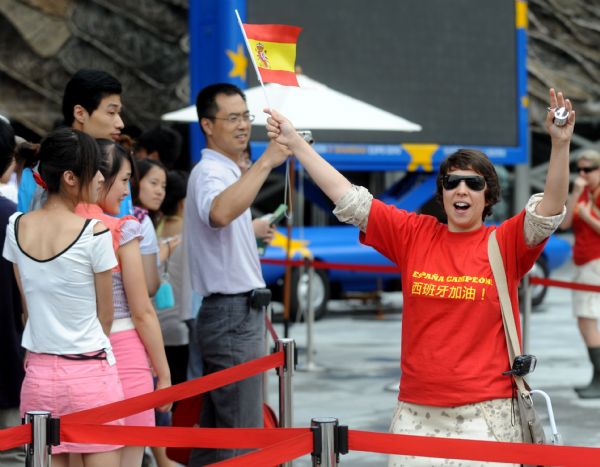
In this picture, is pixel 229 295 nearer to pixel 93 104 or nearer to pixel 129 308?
pixel 129 308

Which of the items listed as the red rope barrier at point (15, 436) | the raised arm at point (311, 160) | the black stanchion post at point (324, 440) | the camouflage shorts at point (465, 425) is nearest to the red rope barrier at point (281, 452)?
the black stanchion post at point (324, 440)

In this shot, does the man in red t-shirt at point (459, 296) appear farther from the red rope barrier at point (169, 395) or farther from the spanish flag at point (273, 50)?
the red rope barrier at point (169, 395)

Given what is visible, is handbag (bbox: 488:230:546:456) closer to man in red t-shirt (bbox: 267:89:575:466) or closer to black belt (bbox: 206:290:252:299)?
man in red t-shirt (bbox: 267:89:575:466)

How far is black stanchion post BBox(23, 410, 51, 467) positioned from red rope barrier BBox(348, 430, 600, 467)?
1013 mm

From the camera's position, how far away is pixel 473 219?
405cm

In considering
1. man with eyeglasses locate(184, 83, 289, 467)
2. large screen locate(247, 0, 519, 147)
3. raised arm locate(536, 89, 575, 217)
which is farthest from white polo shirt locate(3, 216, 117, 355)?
large screen locate(247, 0, 519, 147)

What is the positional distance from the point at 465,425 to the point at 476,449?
11.4 inches

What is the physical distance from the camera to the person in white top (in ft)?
13.2

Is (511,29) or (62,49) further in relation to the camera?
(62,49)

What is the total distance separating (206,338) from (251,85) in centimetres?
515

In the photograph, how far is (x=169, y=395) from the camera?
443 cm

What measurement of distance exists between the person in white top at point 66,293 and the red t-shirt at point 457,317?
1.10m

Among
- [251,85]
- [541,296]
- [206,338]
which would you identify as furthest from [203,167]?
[541,296]

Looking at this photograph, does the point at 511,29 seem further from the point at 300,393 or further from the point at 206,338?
the point at 206,338
